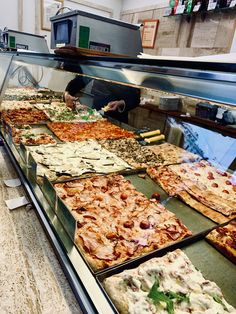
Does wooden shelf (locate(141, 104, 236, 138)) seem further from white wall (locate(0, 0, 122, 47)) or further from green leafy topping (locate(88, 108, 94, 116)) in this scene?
white wall (locate(0, 0, 122, 47))

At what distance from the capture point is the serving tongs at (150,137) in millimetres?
2511

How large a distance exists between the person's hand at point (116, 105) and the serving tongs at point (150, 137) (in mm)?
601

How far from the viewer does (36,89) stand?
394 cm

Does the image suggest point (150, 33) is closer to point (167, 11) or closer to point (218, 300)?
point (167, 11)

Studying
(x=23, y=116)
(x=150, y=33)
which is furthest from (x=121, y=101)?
(x=150, y=33)

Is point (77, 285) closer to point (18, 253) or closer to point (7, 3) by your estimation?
point (18, 253)

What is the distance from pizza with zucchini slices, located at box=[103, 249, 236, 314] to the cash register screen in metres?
1.91

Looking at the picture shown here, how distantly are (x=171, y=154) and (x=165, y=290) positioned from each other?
4.96 feet

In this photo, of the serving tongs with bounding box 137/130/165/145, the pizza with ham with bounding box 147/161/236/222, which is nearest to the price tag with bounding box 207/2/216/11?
the serving tongs with bounding box 137/130/165/145

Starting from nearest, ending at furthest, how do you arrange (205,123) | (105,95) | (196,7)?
(205,123), (105,95), (196,7)

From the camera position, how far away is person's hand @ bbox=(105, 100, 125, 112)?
3.08 metres

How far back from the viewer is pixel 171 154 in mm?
2248

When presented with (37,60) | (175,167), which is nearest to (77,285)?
(175,167)

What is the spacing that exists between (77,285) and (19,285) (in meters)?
0.27
